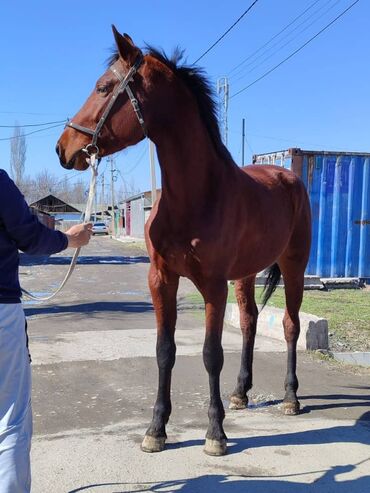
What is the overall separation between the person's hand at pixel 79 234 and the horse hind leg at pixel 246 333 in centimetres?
230

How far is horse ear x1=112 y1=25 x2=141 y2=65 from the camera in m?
3.28

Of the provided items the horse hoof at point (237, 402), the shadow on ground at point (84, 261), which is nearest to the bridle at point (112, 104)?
the horse hoof at point (237, 402)

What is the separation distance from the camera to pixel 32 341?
6.74 m

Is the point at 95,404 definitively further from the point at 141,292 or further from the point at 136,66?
the point at 141,292

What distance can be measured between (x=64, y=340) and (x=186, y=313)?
2.96 metres

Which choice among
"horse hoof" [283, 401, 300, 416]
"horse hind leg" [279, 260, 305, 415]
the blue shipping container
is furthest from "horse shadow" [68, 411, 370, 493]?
the blue shipping container

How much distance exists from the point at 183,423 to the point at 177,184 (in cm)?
188

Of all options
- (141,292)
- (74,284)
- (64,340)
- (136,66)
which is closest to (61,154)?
(136,66)

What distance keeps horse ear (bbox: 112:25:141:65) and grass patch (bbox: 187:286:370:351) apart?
177 inches

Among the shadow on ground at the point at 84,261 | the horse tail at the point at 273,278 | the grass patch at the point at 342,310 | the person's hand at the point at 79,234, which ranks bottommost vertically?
the shadow on ground at the point at 84,261

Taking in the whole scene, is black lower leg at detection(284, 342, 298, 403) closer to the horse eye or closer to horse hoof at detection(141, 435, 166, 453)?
horse hoof at detection(141, 435, 166, 453)

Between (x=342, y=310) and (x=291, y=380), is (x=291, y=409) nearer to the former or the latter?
(x=291, y=380)

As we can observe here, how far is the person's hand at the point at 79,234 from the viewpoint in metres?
2.79

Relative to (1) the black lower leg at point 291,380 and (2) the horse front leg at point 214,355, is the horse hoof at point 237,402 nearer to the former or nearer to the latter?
(1) the black lower leg at point 291,380
